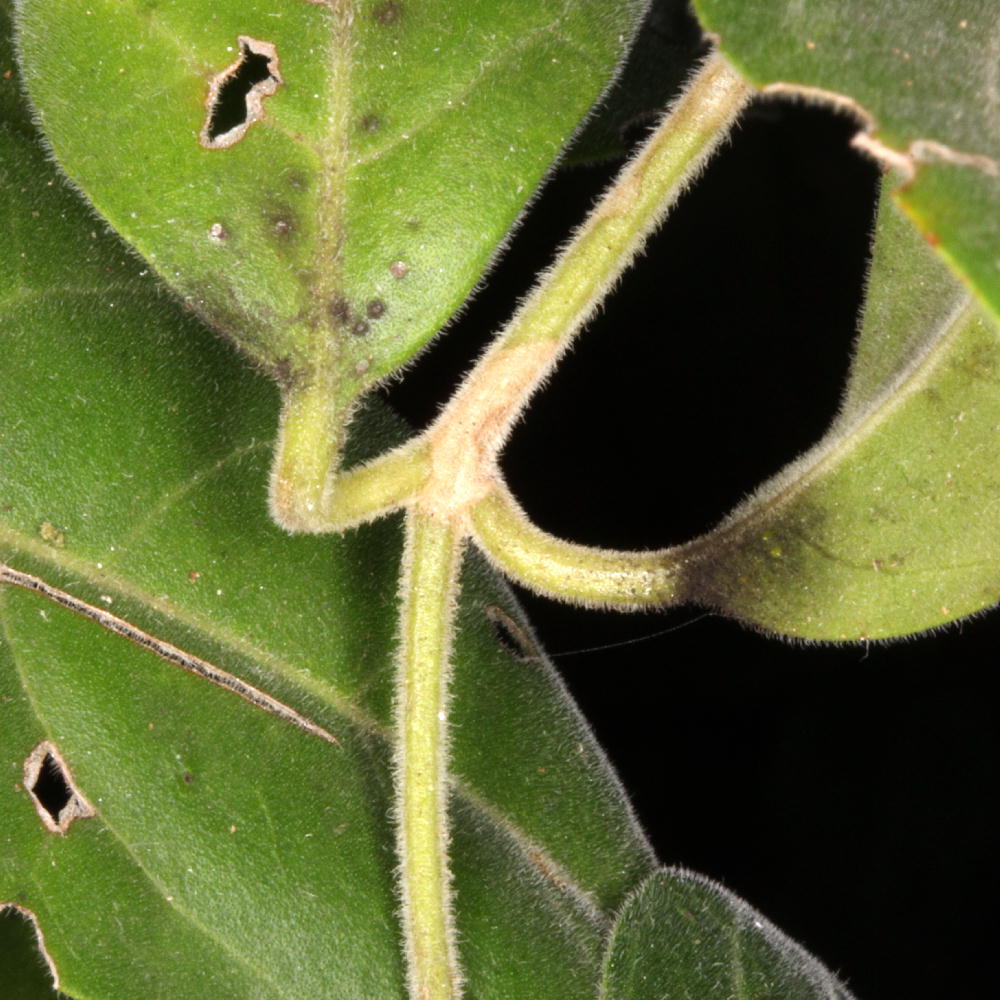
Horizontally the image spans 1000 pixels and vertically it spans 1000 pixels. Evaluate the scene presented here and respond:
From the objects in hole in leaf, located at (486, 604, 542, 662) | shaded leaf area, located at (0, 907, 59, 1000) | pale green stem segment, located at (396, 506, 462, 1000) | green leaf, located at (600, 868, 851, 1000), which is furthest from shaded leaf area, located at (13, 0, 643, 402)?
shaded leaf area, located at (0, 907, 59, 1000)

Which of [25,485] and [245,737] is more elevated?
[25,485]

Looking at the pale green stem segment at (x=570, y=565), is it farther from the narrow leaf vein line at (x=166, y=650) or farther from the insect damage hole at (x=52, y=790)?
the insect damage hole at (x=52, y=790)

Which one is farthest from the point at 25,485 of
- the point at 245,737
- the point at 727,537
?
the point at 727,537

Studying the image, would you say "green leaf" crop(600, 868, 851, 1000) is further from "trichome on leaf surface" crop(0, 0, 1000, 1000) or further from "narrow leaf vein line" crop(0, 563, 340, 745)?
"narrow leaf vein line" crop(0, 563, 340, 745)

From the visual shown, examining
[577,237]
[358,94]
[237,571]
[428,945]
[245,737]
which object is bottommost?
[428,945]

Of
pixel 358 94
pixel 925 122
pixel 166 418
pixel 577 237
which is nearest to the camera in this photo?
pixel 925 122

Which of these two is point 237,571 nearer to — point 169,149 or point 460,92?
point 169,149
